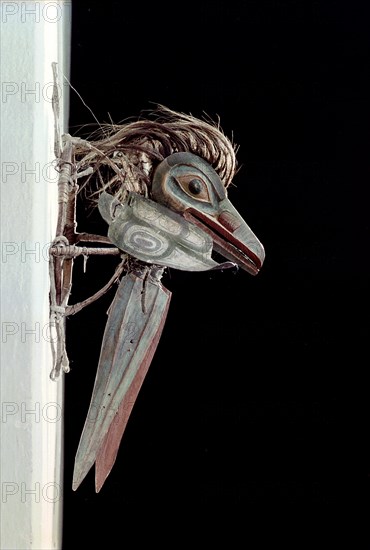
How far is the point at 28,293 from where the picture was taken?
1.35 meters

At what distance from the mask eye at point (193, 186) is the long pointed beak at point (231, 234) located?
3cm

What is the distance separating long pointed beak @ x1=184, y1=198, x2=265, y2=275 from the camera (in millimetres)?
1314

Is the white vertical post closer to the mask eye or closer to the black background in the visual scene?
the black background

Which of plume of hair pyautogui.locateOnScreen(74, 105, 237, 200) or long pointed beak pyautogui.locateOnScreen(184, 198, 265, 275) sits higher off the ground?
plume of hair pyautogui.locateOnScreen(74, 105, 237, 200)

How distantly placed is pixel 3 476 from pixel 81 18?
0.84 m

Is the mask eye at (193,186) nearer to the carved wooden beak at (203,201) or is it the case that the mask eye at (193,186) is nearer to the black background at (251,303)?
the carved wooden beak at (203,201)

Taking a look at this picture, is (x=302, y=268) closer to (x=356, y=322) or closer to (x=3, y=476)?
(x=356, y=322)

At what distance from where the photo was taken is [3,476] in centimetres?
134

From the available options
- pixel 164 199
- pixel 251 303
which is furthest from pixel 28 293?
pixel 251 303

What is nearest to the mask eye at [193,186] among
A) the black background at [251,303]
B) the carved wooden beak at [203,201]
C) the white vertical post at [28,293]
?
the carved wooden beak at [203,201]

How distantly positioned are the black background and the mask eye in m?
0.11

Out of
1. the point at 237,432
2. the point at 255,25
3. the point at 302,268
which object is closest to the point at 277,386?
the point at 237,432

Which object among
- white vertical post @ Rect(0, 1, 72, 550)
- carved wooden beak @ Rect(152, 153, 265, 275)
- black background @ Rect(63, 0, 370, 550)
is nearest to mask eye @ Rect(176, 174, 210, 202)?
carved wooden beak @ Rect(152, 153, 265, 275)

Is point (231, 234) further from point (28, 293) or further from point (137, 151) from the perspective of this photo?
point (28, 293)
